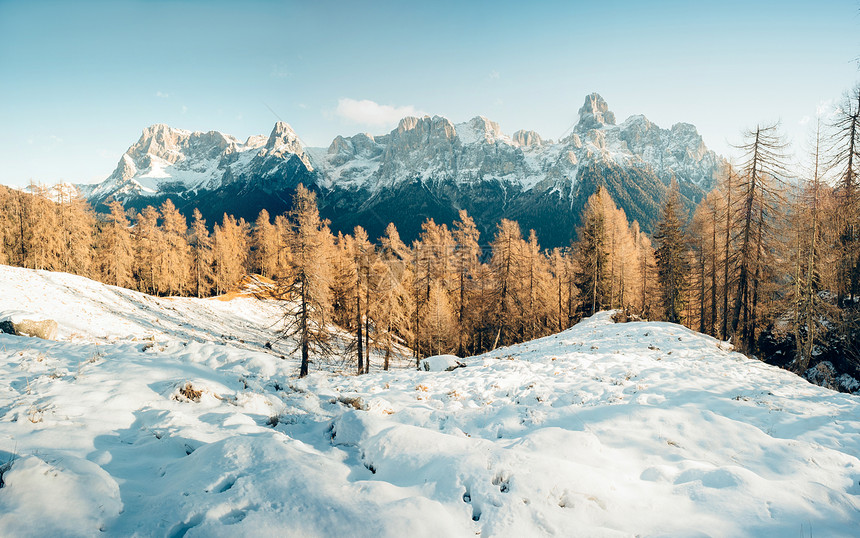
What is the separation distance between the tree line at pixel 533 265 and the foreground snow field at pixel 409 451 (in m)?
7.62

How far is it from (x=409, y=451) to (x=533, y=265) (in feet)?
103

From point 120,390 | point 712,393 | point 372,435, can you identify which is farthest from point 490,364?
point 120,390

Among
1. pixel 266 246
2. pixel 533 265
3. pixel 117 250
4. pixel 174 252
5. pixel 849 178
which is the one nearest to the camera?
pixel 849 178

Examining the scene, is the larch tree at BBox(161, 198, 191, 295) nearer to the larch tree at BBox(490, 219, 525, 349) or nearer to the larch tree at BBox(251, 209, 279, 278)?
the larch tree at BBox(251, 209, 279, 278)

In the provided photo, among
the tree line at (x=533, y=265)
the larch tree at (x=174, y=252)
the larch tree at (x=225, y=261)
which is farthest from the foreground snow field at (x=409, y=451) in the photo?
the larch tree at (x=225, y=261)

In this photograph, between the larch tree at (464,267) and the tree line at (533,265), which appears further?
the larch tree at (464,267)

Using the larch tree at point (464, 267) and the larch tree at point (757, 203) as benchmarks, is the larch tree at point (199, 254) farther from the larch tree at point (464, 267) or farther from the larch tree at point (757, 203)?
the larch tree at point (757, 203)

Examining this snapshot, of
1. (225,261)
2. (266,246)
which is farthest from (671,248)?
(225,261)

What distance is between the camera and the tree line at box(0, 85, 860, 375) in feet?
54.2

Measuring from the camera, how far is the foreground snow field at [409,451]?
131 inches

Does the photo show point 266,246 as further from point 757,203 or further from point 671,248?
point 757,203

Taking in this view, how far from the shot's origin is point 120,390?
7.10m

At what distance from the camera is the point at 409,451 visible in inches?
198

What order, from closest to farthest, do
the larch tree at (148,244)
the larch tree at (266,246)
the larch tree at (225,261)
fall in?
the larch tree at (148,244)
the larch tree at (225,261)
the larch tree at (266,246)
